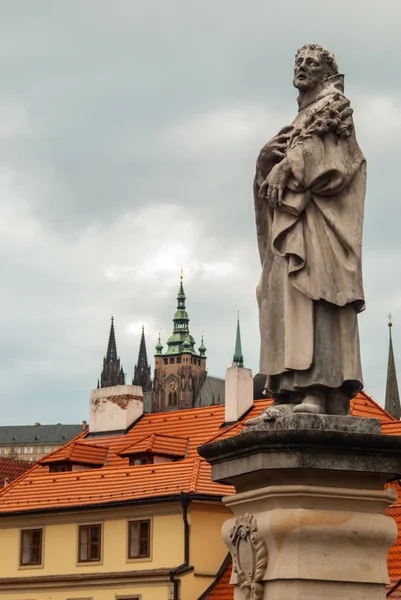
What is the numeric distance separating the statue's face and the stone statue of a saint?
1 cm

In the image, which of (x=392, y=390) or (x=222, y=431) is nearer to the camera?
(x=222, y=431)

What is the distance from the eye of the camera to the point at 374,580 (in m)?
9.05

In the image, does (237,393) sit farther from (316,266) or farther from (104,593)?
(316,266)

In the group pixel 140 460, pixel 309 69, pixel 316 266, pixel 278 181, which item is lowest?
pixel 316 266

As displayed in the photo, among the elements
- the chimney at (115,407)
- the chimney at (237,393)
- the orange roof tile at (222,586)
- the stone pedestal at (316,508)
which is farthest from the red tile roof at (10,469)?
the stone pedestal at (316,508)

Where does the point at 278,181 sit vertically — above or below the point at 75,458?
below

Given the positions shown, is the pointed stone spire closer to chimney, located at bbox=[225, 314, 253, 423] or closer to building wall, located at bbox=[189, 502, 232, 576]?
chimney, located at bbox=[225, 314, 253, 423]

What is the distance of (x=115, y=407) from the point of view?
55.3 meters

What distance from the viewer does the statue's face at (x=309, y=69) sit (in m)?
10.1

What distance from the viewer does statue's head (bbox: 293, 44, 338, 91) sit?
10.1 m

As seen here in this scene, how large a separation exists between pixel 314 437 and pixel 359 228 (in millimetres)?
1594

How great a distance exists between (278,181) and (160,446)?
38.4m

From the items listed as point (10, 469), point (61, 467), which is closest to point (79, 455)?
point (61, 467)

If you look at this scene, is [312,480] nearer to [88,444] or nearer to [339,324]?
[339,324]
